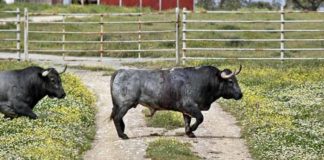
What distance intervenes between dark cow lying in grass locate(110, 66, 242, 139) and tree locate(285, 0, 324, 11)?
5756cm

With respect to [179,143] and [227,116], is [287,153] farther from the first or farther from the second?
[227,116]

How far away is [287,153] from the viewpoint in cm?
1477

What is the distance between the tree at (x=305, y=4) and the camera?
74.5 metres

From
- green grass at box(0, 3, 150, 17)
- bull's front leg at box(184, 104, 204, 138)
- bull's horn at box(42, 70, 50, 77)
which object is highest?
green grass at box(0, 3, 150, 17)

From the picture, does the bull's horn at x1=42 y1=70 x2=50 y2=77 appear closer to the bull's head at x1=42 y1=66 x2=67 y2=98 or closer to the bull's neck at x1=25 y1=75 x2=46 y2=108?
the bull's head at x1=42 y1=66 x2=67 y2=98

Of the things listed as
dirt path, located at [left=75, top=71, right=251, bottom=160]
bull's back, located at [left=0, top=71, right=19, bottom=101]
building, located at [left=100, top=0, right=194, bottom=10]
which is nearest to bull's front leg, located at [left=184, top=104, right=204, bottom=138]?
dirt path, located at [left=75, top=71, right=251, bottom=160]

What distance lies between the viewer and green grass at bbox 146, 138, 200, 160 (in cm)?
1437

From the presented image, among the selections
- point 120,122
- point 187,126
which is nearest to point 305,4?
point 187,126

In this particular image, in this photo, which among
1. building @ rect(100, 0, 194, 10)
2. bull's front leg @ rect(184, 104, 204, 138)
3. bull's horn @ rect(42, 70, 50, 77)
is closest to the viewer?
bull's front leg @ rect(184, 104, 204, 138)

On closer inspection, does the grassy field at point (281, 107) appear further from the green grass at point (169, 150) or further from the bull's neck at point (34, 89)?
the bull's neck at point (34, 89)

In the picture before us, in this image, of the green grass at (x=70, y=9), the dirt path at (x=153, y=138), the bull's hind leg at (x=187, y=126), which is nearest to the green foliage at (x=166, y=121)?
the dirt path at (x=153, y=138)

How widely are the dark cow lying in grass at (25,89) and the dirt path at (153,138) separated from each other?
1.39 m

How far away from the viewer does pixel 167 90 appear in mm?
16906

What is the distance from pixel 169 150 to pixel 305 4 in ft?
213
